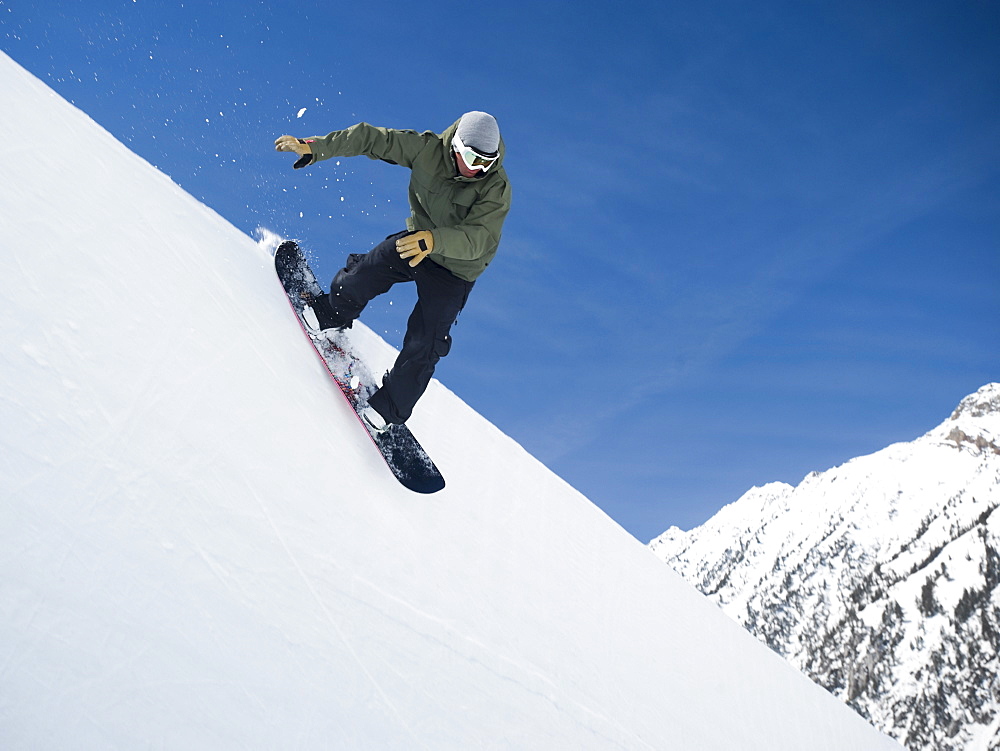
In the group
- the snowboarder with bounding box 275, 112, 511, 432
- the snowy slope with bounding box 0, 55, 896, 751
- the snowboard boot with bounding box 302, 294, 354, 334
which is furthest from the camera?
the snowboard boot with bounding box 302, 294, 354, 334

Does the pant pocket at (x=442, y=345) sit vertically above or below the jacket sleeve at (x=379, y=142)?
below

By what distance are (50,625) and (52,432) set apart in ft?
2.31

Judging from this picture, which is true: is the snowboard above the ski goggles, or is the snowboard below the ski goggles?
below

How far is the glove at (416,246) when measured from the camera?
334cm

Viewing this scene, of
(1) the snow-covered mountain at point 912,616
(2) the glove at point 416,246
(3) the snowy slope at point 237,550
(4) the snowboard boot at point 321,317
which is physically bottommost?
(3) the snowy slope at point 237,550

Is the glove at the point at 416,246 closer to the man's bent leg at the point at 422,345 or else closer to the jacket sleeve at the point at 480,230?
the jacket sleeve at the point at 480,230

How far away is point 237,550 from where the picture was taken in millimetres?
2398

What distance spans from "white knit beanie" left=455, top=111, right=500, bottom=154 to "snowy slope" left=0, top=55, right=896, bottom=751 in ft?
5.12

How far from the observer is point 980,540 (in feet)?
456

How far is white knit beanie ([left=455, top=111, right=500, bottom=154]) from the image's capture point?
3680 millimetres

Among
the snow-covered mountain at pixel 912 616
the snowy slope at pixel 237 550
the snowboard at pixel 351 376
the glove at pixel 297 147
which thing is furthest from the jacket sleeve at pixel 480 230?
the snow-covered mountain at pixel 912 616

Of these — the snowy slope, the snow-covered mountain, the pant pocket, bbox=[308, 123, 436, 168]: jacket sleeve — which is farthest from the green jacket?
the snow-covered mountain

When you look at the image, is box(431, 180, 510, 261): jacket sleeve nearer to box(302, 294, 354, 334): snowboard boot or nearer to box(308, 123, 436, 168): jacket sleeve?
box(308, 123, 436, 168): jacket sleeve

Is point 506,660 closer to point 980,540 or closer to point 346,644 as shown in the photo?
point 346,644
